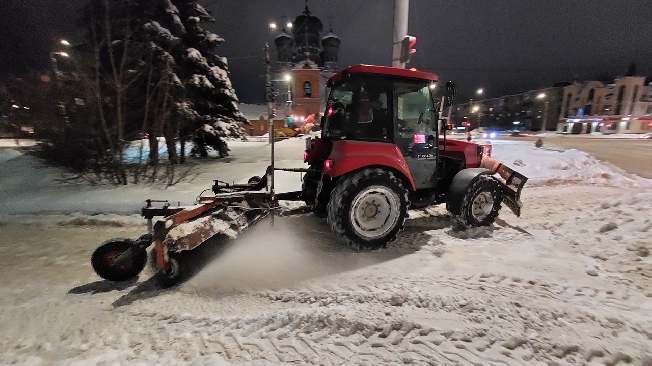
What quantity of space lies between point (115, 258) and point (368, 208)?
3152mm

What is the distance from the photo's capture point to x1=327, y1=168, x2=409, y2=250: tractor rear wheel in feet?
13.8

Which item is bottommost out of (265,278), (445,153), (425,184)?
(265,278)

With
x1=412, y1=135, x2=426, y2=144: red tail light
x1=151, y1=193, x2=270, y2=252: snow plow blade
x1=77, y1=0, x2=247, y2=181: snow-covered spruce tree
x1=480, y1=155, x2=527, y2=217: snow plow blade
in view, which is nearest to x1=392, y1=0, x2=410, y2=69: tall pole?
x1=480, y1=155, x2=527, y2=217: snow plow blade

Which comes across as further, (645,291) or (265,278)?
(265,278)

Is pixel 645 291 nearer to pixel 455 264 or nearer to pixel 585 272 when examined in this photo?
pixel 585 272

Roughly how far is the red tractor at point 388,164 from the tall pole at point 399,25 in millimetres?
3489

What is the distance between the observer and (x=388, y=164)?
14.4 feet

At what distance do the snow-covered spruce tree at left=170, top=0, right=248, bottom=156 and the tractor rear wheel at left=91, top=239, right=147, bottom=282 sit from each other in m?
10.6

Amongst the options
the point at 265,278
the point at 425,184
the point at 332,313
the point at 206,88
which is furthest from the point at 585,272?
the point at 206,88

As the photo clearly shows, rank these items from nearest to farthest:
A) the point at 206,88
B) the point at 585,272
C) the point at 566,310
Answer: the point at 566,310, the point at 585,272, the point at 206,88

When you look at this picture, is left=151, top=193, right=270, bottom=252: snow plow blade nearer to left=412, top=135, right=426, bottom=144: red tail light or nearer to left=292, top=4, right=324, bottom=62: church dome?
left=412, top=135, right=426, bottom=144: red tail light

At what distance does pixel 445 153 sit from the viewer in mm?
5312

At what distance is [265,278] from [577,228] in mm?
4655

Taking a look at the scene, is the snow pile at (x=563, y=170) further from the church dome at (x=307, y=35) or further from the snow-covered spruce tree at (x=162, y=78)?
the church dome at (x=307, y=35)
